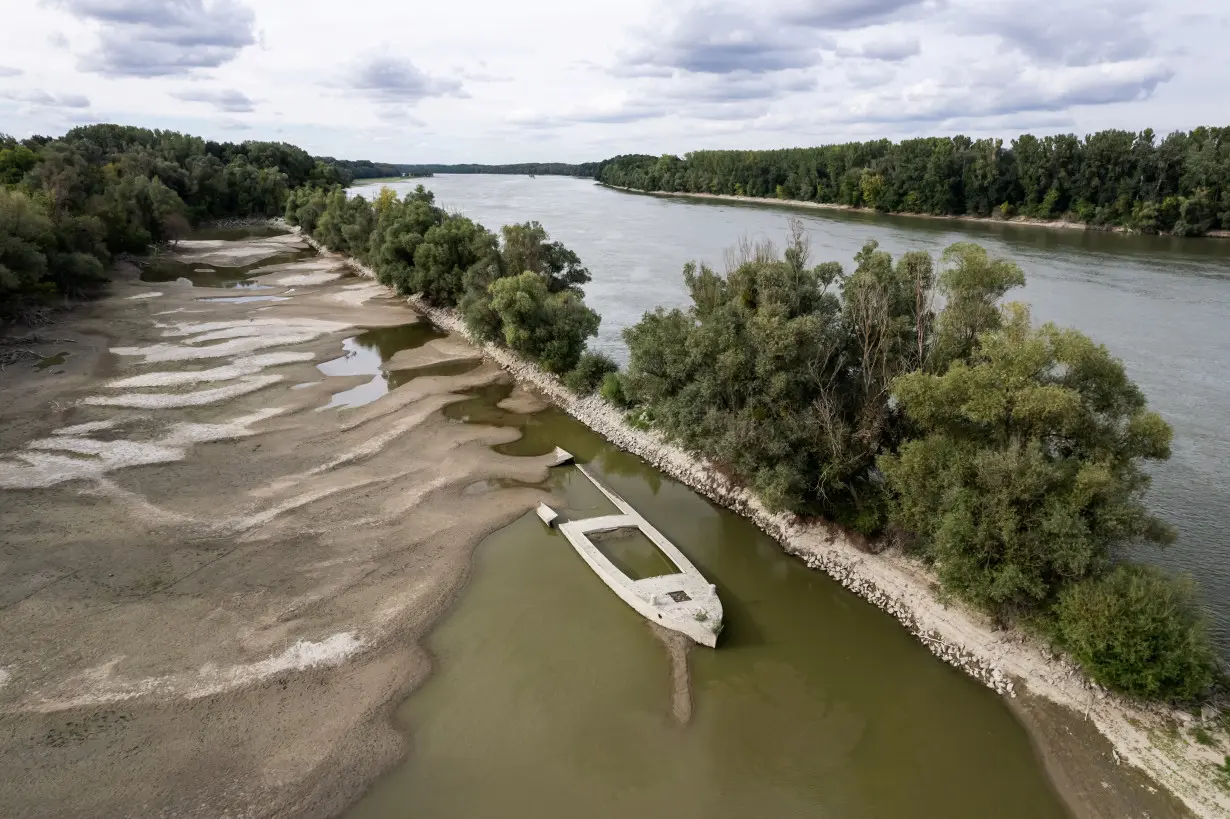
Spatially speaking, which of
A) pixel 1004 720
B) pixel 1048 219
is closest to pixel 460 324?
pixel 1004 720

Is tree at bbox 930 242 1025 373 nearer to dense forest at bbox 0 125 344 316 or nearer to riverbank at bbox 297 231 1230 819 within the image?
riverbank at bbox 297 231 1230 819

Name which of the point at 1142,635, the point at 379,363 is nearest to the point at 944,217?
the point at 379,363

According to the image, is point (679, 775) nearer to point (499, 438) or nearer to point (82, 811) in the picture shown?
point (82, 811)

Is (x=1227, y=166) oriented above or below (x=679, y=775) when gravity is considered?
above

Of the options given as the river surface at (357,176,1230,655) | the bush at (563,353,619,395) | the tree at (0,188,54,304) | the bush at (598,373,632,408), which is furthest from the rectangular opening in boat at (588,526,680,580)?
the tree at (0,188,54,304)

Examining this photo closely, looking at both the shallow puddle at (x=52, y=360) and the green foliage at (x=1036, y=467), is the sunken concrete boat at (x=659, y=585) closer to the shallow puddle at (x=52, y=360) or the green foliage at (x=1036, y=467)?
the green foliage at (x=1036, y=467)

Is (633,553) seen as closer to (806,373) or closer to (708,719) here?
(708,719)

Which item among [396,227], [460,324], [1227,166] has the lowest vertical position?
[460,324]
